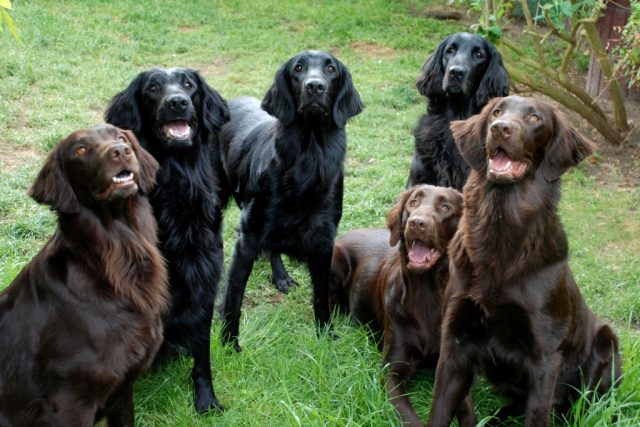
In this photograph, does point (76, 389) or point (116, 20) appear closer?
point (76, 389)

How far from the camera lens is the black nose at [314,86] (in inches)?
188

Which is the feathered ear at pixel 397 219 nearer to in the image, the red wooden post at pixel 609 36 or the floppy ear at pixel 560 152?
the floppy ear at pixel 560 152

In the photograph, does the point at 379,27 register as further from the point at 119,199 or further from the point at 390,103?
the point at 119,199

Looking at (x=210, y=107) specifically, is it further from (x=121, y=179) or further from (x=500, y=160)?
(x=500, y=160)

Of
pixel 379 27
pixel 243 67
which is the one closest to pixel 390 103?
pixel 243 67

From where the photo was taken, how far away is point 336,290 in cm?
562

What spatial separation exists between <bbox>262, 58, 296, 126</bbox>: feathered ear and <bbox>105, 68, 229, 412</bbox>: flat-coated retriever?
724mm

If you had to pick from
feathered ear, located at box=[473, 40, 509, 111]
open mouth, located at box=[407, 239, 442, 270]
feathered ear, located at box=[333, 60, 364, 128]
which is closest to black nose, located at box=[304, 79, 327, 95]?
feathered ear, located at box=[333, 60, 364, 128]

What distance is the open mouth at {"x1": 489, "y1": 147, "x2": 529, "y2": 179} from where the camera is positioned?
11.1ft

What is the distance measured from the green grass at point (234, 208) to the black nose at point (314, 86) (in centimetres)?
140

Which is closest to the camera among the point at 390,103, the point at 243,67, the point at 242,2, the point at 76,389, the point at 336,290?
the point at 76,389

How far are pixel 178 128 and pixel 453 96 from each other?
210cm

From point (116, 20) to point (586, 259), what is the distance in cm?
864

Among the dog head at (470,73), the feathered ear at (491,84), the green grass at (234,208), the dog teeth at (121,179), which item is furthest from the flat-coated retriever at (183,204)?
the feathered ear at (491,84)
